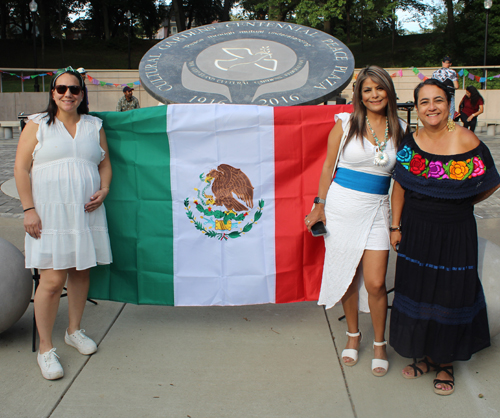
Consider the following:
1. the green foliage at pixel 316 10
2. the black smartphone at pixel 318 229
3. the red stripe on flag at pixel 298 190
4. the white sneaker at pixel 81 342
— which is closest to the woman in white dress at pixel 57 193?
the white sneaker at pixel 81 342

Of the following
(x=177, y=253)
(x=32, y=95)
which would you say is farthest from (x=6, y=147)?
(x=177, y=253)

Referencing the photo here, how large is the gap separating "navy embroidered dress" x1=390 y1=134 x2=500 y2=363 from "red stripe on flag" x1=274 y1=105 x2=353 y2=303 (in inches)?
25.6

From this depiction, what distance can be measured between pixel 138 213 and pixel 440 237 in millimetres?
1724

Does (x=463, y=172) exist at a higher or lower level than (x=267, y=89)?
lower

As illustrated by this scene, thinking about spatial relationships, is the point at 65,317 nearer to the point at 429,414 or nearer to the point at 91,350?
the point at 91,350

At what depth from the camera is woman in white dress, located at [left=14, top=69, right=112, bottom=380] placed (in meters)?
2.47

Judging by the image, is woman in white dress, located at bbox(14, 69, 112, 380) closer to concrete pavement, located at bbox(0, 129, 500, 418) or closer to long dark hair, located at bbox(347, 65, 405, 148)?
concrete pavement, located at bbox(0, 129, 500, 418)

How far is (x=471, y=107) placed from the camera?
35.2 feet

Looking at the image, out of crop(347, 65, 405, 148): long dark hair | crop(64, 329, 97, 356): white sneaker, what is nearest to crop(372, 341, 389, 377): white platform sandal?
crop(347, 65, 405, 148): long dark hair

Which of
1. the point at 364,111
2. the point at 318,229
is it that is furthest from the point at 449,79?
the point at 318,229

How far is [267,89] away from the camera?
389 centimetres

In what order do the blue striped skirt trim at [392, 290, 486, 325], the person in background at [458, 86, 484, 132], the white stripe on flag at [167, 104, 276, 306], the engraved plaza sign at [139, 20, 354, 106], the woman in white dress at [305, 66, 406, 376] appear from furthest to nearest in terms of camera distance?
the person in background at [458, 86, 484, 132], the engraved plaza sign at [139, 20, 354, 106], the white stripe on flag at [167, 104, 276, 306], the woman in white dress at [305, 66, 406, 376], the blue striped skirt trim at [392, 290, 486, 325]

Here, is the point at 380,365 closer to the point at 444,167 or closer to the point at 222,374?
the point at 222,374

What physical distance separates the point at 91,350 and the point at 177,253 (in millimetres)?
724
